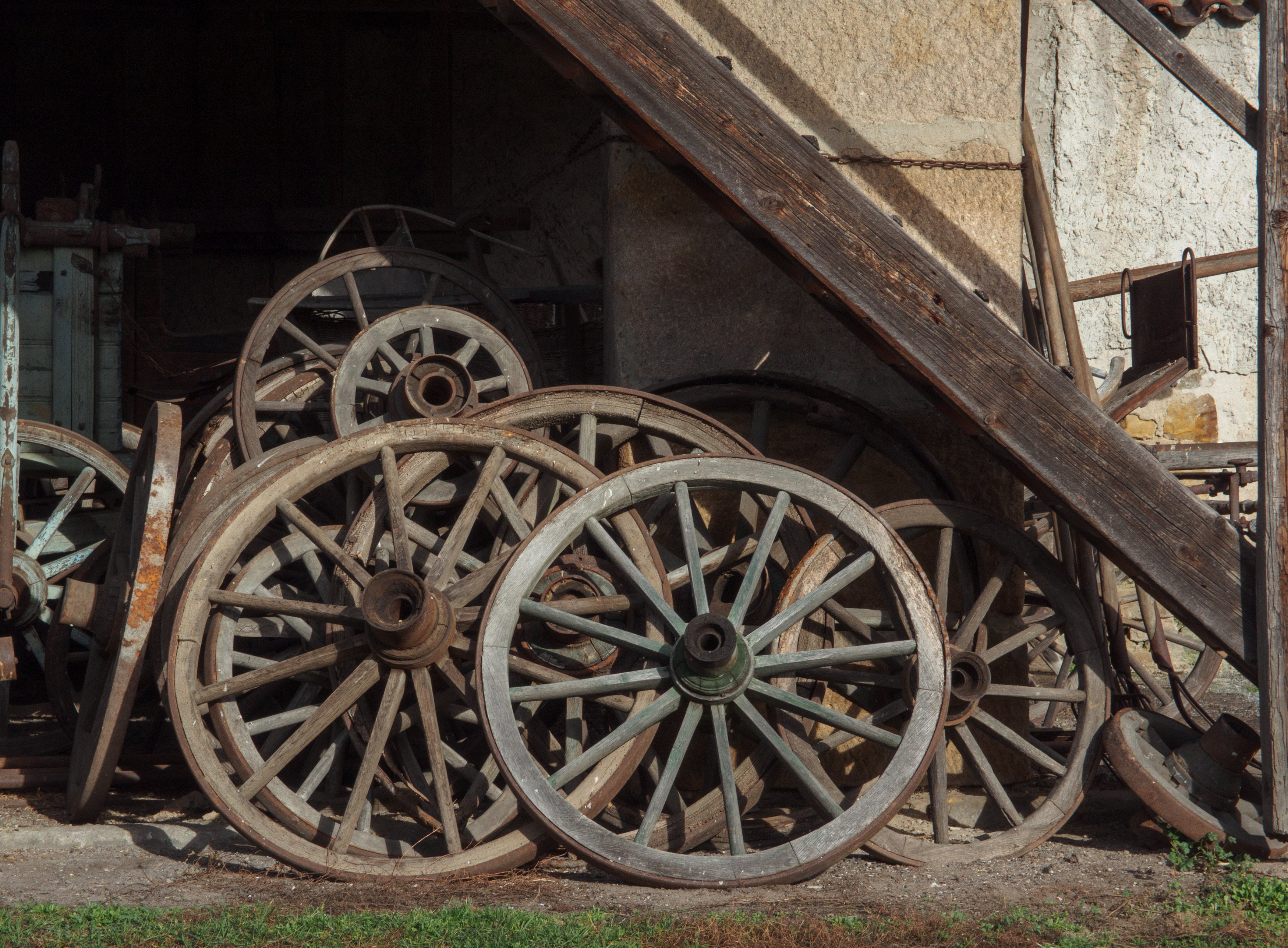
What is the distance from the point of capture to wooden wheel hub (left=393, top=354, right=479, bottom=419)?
436cm

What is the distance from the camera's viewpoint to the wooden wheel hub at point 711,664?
3361 millimetres

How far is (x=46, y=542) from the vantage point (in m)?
5.40

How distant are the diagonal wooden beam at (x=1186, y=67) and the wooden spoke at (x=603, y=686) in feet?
7.99

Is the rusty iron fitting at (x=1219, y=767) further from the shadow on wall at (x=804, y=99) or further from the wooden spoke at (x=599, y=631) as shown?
the shadow on wall at (x=804, y=99)

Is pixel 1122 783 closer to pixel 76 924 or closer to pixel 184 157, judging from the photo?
pixel 76 924

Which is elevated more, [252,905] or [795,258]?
[795,258]

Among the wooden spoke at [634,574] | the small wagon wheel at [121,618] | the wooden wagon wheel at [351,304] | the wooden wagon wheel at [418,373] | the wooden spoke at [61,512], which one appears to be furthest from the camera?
the wooden spoke at [61,512]

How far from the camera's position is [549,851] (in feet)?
11.5

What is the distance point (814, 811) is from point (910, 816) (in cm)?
54

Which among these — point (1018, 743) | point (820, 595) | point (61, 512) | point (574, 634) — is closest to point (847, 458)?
point (820, 595)

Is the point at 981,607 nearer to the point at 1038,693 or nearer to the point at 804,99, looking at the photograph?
the point at 1038,693

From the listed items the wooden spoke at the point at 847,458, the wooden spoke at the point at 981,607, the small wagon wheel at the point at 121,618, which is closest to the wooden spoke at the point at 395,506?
the small wagon wheel at the point at 121,618

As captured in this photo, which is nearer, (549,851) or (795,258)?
(549,851)

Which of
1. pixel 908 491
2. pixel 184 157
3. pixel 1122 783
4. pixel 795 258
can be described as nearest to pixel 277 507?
pixel 795 258
